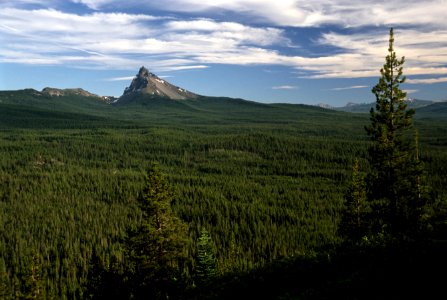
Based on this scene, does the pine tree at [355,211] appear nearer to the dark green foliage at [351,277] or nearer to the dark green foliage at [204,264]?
the dark green foliage at [204,264]

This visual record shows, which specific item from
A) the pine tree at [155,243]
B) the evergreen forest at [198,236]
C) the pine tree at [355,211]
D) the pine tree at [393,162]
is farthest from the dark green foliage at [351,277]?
the pine tree at [355,211]

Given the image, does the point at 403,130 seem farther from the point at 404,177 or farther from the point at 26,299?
the point at 26,299

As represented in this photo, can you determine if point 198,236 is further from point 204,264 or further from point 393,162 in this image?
point 393,162

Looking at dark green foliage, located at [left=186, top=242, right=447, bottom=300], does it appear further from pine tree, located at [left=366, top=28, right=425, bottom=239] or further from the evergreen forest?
pine tree, located at [left=366, top=28, right=425, bottom=239]

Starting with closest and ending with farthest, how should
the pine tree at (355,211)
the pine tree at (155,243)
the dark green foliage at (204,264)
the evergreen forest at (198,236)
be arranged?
1. the evergreen forest at (198,236)
2. the pine tree at (155,243)
3. the dark green foliage at (204,264)
4. the pine tree at (355,211)

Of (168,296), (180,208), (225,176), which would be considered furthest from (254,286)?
(225,176)

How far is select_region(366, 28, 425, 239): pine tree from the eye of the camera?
37219 mm

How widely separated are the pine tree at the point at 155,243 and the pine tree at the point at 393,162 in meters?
20.6

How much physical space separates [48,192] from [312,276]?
14845 cm

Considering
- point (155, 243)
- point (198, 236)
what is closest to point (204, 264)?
point (155, 243)

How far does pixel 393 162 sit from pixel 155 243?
81.0ft

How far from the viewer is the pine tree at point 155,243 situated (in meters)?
34.5

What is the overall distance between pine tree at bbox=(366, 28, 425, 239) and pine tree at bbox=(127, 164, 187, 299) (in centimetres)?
2060

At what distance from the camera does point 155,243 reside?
114ft
